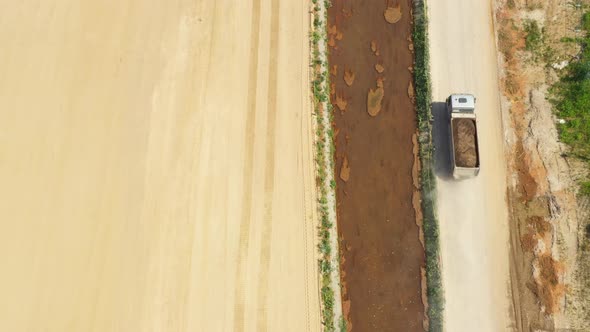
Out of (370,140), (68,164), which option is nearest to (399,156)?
(370,140)

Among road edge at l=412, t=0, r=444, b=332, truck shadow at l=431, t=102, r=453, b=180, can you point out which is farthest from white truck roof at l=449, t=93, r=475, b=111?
road edge at l=412, t=0, r=444, b=332

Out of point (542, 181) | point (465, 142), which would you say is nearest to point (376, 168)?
point (465, 142)

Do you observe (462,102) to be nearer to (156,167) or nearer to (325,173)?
(325,173)

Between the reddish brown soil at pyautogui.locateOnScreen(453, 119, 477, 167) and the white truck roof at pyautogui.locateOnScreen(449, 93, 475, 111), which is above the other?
the white truck roof at pyautogui.locateOnScreen(449, 93, 475, 111)

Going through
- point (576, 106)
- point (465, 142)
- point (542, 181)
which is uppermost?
point (576, 106)

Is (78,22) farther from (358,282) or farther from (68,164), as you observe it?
(358,282)

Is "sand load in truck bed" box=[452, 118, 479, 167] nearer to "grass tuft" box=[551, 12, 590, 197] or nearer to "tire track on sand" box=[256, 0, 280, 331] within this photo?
"grass tuft" box=[551, 12, 590, 197]

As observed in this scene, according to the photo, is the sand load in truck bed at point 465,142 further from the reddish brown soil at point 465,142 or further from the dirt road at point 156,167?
the dirt road at point 156,167
